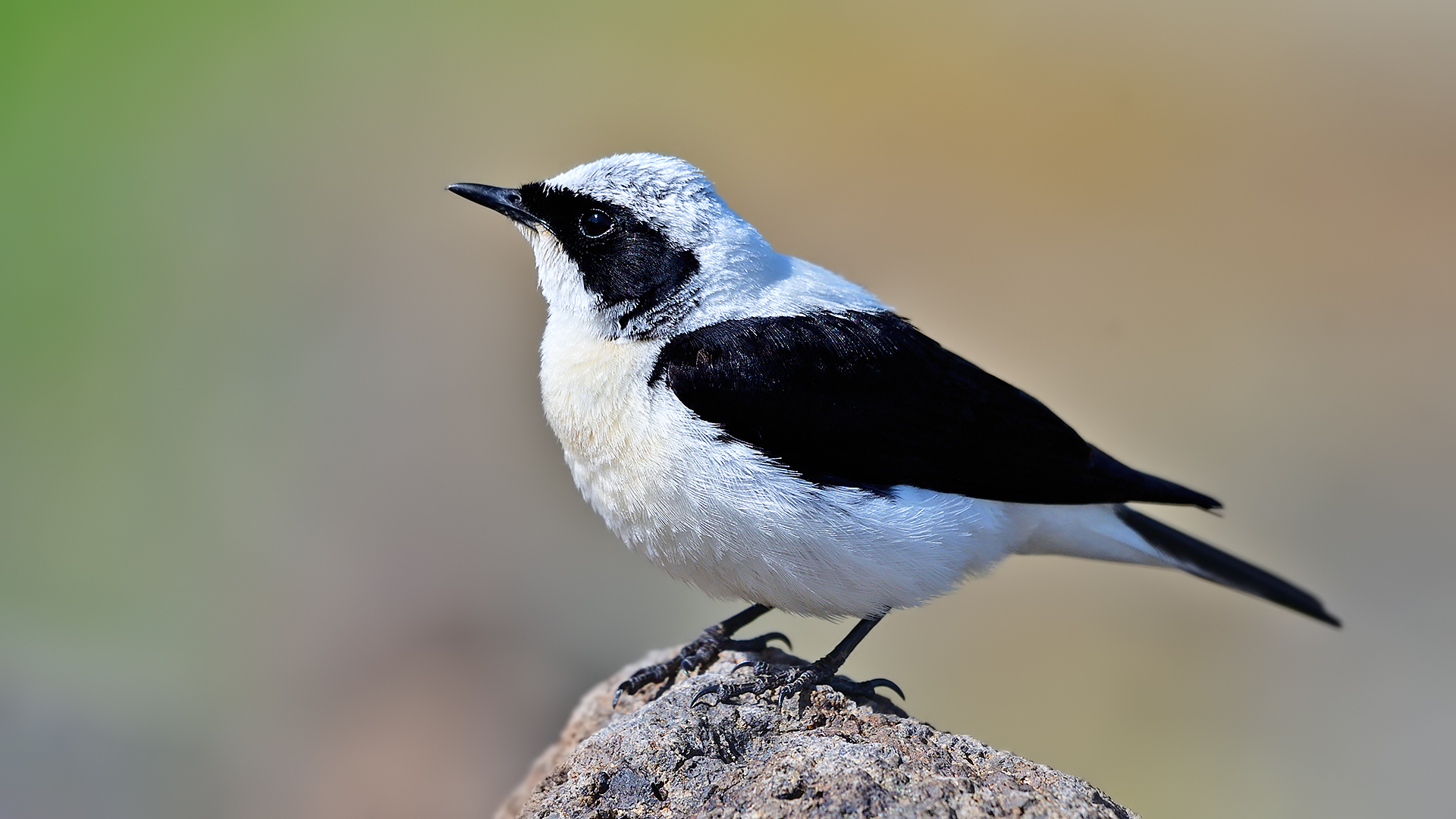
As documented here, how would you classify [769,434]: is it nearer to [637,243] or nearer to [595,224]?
[637,243]

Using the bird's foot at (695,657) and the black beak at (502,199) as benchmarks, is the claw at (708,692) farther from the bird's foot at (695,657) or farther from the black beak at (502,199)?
the black beak at (502,199)

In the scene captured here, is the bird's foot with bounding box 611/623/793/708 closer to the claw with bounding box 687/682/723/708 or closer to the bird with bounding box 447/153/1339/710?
the bird with bounding box 447/153/1339/710

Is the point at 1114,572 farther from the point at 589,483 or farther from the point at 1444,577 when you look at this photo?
the point at 589,483

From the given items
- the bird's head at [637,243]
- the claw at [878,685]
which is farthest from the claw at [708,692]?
the bird's head at [637,243]

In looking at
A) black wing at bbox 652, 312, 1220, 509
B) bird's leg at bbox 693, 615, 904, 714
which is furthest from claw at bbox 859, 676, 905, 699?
A: black wing at bbox 652, 312, 1220, 509

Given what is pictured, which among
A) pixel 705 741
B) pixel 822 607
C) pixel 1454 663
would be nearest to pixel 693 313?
pixel 822 607

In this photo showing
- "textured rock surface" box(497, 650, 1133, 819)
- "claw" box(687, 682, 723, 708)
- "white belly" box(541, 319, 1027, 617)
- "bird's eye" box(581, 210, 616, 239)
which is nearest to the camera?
"textured rock surface" box(497, 650, 1133, 819)

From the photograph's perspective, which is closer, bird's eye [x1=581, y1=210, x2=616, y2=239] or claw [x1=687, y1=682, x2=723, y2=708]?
claw [x1=687, y1=682, x2=723, y2=708]

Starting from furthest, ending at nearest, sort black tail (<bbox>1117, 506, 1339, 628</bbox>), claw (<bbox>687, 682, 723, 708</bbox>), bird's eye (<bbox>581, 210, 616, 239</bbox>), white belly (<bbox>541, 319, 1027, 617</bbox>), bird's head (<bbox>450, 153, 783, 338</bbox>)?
black tail (<bbox>1117, 506, 1339, 628</bbox>) < bird's eye (<bbox>581, 210, 616, 239</bbox>) < bird's head (<bbox>450, 153, 783, 338</bbox>) < white belly (<bbox>541, 319, 1027, 617</bbox>) < claw (<bbox>687, 682, 723, 708</bbox>)
